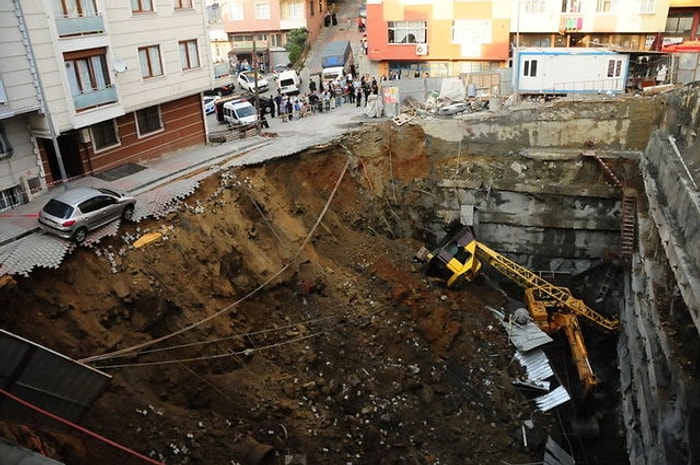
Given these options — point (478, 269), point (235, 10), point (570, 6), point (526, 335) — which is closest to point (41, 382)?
point (526, 335)

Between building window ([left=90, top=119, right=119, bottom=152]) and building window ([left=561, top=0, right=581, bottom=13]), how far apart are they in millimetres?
29104

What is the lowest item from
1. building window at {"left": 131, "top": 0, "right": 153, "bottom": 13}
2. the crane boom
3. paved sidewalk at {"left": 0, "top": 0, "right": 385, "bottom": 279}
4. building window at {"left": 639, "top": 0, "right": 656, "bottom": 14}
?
the crane boom

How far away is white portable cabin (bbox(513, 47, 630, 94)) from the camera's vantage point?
32531mm

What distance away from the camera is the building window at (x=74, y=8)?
68.5 ft

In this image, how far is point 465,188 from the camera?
2902 cm

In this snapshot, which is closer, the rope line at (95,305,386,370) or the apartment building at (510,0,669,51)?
the rope line at (95,305,386,370)

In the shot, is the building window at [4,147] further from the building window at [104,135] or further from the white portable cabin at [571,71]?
the white portable cabin at [571,71]

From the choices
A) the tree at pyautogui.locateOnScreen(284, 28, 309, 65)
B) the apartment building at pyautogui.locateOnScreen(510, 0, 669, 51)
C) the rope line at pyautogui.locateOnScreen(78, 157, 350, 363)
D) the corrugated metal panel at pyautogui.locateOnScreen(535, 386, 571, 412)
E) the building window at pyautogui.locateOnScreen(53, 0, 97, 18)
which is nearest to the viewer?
the rope line at pyautogui.locateOnScreen(78, 157, 350, 363)

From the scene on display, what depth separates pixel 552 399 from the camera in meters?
20.1

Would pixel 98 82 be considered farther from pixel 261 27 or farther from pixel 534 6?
pixel 261 27

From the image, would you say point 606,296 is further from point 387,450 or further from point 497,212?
point 387,450

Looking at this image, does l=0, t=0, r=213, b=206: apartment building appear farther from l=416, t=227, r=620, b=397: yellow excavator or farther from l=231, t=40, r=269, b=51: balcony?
l=231, t=40, r=269, b=51: balcony

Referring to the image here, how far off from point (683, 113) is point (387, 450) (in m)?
17.3

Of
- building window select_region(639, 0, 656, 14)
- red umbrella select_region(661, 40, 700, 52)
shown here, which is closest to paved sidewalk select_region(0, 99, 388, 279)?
red umbrella select_region(661, 40, 700, 52)
